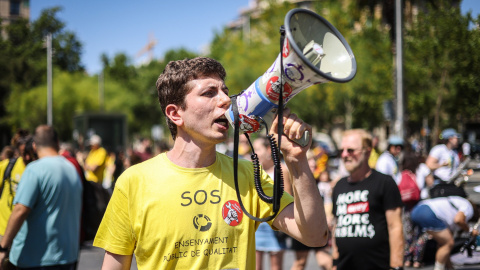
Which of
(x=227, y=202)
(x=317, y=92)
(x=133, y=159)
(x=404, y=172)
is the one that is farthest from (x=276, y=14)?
(x=227, y=202)

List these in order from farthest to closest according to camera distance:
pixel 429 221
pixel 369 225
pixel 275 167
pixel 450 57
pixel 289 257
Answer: pixel 289 257, pixel 450 57, pixel 429 221, pixel 369 225, pixel 275 167

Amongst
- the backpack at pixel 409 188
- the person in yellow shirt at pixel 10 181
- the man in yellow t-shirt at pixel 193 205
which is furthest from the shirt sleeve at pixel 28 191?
the backpack at pixel 409 188

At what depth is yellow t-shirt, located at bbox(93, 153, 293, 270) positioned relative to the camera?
242cm

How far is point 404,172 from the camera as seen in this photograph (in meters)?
8.45

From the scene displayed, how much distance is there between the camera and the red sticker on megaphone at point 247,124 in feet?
7.32

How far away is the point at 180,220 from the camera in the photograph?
243cm

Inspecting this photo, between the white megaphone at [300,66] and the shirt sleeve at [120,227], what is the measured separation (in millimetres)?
655

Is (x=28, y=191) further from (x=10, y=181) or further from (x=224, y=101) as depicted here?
(x=224, y=101)

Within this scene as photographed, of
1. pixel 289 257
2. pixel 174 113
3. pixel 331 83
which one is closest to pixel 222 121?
pixel 174 113

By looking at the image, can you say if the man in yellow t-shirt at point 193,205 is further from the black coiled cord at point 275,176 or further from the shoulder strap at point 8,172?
the shoulder strap at point 8,172

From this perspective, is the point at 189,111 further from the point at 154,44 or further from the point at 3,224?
the point at 154,44

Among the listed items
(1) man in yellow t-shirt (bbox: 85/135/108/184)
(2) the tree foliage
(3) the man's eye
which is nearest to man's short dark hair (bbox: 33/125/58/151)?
(3) the man's eye

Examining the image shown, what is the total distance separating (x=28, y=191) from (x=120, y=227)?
2133 mm

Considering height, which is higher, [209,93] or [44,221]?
[209,93]
